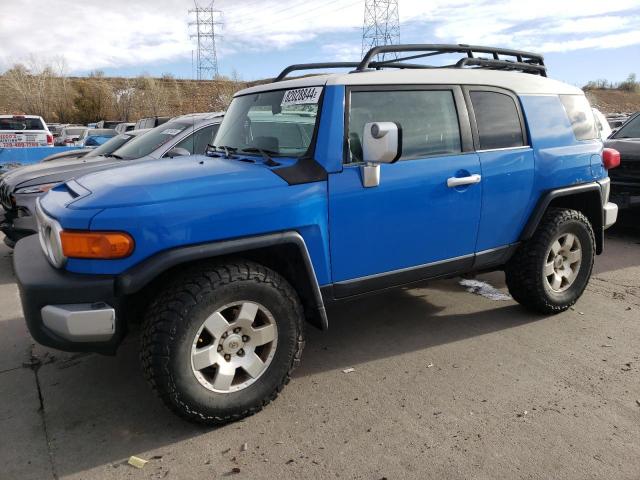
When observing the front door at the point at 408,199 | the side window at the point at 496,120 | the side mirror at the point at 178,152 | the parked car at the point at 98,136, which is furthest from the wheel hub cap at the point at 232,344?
the parked car at the point at 98,136

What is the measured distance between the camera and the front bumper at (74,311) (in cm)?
248

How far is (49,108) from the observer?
43406 millimetres

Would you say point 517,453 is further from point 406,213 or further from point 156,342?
point 156,342

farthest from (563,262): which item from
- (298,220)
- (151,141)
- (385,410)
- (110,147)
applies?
(110,147)

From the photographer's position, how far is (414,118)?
11.2 ft

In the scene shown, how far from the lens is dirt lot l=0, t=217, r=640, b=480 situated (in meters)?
2.54

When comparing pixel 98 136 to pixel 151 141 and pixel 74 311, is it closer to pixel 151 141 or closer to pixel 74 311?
pixel 151 141

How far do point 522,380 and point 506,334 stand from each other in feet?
2.45

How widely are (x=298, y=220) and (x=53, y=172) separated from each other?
14.2 feet

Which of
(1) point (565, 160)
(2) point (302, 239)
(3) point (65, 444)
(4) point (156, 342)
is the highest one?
(1) point (565, 160)

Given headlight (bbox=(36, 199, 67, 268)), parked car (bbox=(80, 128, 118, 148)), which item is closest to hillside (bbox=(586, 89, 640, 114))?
parked car (bbox=(80, 128, 118, 148))

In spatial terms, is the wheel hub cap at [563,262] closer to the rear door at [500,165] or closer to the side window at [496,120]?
the rear door at [500,165]

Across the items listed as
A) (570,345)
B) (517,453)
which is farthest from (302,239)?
(570,345)

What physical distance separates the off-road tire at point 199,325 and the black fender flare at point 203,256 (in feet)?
0.38
